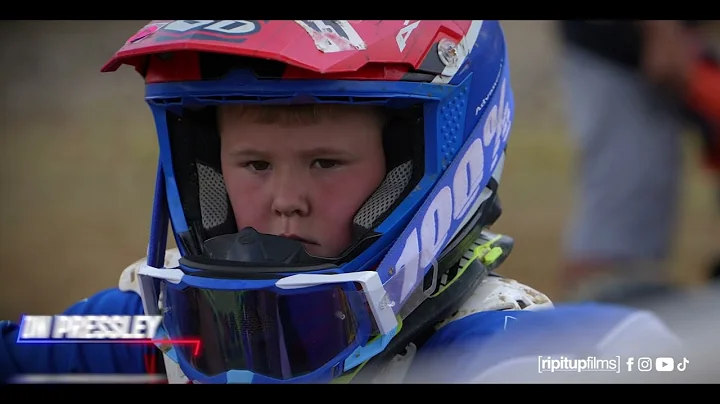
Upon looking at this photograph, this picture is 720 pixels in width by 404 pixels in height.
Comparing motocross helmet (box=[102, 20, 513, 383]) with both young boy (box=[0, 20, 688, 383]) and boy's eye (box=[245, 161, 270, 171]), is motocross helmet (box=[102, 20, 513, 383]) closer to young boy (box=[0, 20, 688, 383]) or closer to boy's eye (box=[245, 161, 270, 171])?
young boy (box=[0, 20, 688, 383])

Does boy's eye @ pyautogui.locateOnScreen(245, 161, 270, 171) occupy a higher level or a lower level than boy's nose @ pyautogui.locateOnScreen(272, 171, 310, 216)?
higher

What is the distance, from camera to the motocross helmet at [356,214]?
1.31 m

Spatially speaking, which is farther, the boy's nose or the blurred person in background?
the blurred person in background

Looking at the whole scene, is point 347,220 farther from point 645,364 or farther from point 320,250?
point 645,364

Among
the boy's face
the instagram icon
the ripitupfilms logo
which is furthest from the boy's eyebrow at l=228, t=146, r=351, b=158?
the instagram icon

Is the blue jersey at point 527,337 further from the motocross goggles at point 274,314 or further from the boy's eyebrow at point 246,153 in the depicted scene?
the boy's eyebrow at point 246,153

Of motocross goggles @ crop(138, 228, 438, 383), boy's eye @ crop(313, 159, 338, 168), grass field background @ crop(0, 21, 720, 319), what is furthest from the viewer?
grass field background @ crop(0, 21, 720, 319)

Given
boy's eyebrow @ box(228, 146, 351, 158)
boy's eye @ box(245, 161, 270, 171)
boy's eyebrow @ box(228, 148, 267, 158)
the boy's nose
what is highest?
boy's eyebrow @ box(228, 146, 351, 158)

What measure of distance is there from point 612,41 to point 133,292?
42.2 inches

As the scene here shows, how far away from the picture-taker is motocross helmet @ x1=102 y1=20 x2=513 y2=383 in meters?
1.31

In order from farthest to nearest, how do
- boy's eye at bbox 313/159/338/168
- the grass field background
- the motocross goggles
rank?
the grass field background
boy's eye at bbox 313/159/338/168
the motocross goggles

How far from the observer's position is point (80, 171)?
7.37 ft

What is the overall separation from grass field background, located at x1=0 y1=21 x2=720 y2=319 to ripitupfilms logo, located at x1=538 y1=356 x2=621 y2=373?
62 centimetres
